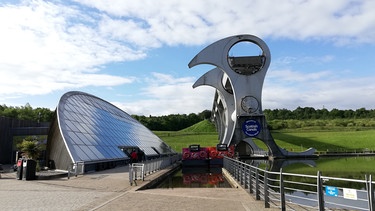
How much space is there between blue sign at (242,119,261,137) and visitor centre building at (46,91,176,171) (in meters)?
12.3

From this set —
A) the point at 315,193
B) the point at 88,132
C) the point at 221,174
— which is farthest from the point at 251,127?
the point at 315,193

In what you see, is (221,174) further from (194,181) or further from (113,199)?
(113,199)

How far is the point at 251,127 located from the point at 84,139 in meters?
22.4

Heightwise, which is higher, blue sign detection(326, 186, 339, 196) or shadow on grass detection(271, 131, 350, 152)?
shadow on grass detection(271, 131, 350, 152)

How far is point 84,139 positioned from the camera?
76.8 ft

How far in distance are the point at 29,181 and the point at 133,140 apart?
17882 millimetres

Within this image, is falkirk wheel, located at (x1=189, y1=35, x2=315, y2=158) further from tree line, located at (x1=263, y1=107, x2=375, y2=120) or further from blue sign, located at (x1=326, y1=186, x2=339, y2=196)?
tree line, located at (x1=263, y1=107, x2=375, y2=120)

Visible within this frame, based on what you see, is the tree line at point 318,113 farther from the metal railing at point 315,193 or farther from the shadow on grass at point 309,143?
the metal railing at point 315,193

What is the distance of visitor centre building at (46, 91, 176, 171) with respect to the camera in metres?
21.0

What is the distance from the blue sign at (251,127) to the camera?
40.4 metres

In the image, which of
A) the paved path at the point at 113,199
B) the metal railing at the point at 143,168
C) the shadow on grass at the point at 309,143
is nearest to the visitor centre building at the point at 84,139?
the metal railing at the point at 143,168

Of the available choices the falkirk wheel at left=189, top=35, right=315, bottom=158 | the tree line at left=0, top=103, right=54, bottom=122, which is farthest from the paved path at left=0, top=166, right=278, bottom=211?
the tree line at left=0, top=103, right=54, bottom=122

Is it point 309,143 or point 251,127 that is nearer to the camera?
point 251,127

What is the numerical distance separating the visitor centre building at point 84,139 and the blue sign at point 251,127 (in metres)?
12.3
